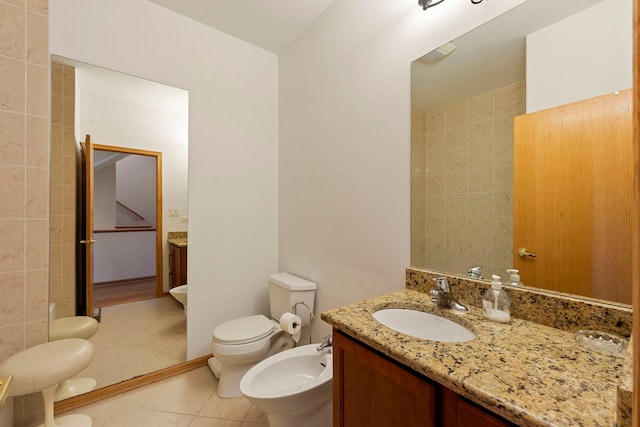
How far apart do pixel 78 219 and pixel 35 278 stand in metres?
0.39

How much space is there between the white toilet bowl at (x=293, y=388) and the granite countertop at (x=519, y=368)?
1.57 ft

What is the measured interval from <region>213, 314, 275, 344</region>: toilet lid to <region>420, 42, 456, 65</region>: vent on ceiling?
1801 mm

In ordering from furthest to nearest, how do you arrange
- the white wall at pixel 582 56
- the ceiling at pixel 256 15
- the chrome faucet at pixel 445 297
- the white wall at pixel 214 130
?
the ceiling at pixel 256 15 → the white wall at pixel 214 130 → the chrome faucet at pixel 445 297 → the white wall at pixel 582 56

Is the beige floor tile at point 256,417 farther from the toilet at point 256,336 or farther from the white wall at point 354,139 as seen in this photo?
the white wall at point 354,139

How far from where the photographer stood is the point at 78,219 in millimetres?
1615

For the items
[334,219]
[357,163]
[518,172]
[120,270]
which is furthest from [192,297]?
[518,172]

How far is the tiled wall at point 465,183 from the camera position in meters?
1.02

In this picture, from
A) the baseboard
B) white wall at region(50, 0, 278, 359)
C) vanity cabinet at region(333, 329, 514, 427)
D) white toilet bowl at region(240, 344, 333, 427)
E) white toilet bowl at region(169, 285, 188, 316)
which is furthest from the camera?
white toilet bowl at region(169, 285, 188, 316)

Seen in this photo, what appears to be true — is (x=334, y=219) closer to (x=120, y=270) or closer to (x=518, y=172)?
(x=518, y=172)

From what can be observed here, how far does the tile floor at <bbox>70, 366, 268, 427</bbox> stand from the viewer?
145 cm

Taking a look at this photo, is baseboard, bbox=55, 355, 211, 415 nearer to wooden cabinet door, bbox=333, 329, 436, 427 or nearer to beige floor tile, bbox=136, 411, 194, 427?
beige floor tile, bbox=136, 411, 194, 427

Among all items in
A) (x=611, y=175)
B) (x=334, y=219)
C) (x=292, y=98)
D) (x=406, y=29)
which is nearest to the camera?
(x=611, y=175)

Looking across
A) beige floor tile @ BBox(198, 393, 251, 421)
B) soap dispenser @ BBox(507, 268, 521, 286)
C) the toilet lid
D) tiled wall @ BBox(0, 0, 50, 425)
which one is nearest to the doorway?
tiled wall @ BBox(0, 0, 50, 425)

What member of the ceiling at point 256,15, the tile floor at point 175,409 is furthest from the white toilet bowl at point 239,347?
the ceiling at point 256,15
